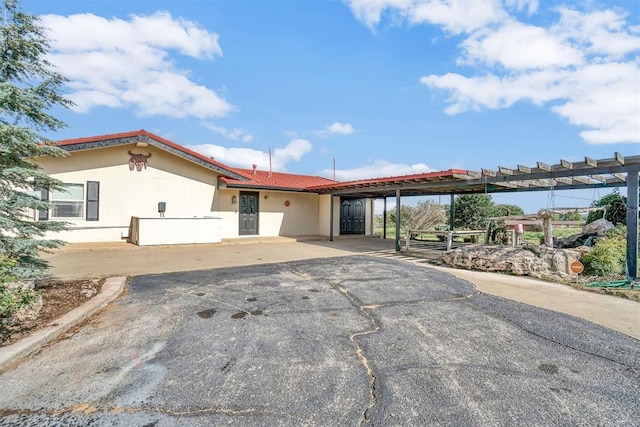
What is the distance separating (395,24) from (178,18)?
660cm

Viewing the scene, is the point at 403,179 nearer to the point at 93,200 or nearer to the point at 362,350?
the point at 362,350

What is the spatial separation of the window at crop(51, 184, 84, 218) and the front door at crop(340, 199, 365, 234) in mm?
11715

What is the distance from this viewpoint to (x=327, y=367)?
278cm

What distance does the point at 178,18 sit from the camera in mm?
8383

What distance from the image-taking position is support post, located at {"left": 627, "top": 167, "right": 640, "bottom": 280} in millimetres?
6203

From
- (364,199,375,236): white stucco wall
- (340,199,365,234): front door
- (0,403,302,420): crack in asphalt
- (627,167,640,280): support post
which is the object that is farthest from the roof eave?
(627,167,640,280): support post

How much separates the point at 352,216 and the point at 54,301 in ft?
47.0

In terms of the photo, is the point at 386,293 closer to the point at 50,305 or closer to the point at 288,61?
the point at 50,305

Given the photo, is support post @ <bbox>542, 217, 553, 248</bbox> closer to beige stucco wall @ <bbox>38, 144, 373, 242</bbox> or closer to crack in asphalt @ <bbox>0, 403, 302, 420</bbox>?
crack in asphalt @ <bbox>0, 403, 302, 420</bbox>

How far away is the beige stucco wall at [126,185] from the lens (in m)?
10.6

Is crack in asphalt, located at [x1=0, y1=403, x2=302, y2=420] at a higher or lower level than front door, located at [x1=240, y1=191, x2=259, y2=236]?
lower

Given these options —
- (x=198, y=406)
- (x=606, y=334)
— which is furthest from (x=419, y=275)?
(x=198, y=406)

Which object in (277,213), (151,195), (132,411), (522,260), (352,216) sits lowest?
(132,411)

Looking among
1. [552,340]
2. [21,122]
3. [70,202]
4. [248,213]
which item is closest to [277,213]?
[248,213]
